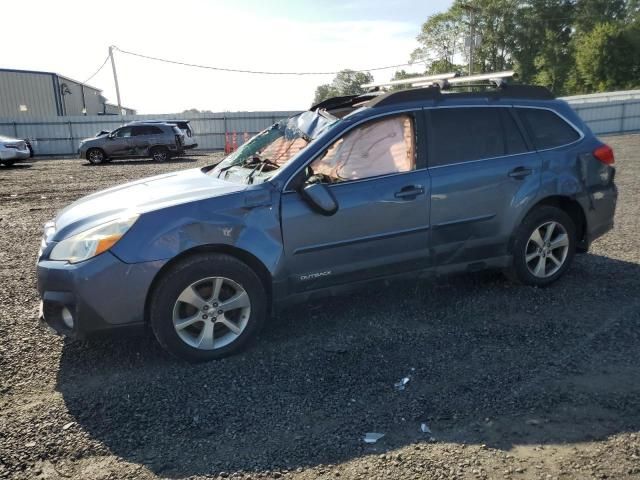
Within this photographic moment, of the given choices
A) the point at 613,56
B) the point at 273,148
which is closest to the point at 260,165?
the point at 273,148

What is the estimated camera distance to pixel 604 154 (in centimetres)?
497

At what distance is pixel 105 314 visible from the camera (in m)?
3.40

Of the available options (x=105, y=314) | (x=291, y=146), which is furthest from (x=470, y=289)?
(x=105, y=314)

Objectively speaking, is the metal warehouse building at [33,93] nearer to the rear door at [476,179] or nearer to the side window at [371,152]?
the side window at [371,152]

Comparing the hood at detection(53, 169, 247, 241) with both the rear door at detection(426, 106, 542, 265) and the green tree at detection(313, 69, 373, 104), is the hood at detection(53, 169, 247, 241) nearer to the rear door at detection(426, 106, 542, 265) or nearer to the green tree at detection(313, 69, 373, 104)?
the rear door at detection(426, 106, 542, 265)

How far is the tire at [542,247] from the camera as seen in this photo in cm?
467

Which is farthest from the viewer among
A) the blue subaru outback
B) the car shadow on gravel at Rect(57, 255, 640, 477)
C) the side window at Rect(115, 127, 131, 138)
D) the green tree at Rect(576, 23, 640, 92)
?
the green tree at Rect(576, 23, 640, 92)

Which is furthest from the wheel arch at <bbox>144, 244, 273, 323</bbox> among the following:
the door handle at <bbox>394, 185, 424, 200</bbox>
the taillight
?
the taillight


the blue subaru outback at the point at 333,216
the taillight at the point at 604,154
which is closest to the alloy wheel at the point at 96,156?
the blue subaru outback at the point at 333,216

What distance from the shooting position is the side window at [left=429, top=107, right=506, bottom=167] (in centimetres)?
435

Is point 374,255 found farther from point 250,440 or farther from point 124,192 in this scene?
point 124,192

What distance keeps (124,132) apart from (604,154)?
20.7 metres

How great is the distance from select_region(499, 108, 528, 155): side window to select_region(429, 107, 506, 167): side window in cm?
4

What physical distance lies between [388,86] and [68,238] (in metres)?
3.40
